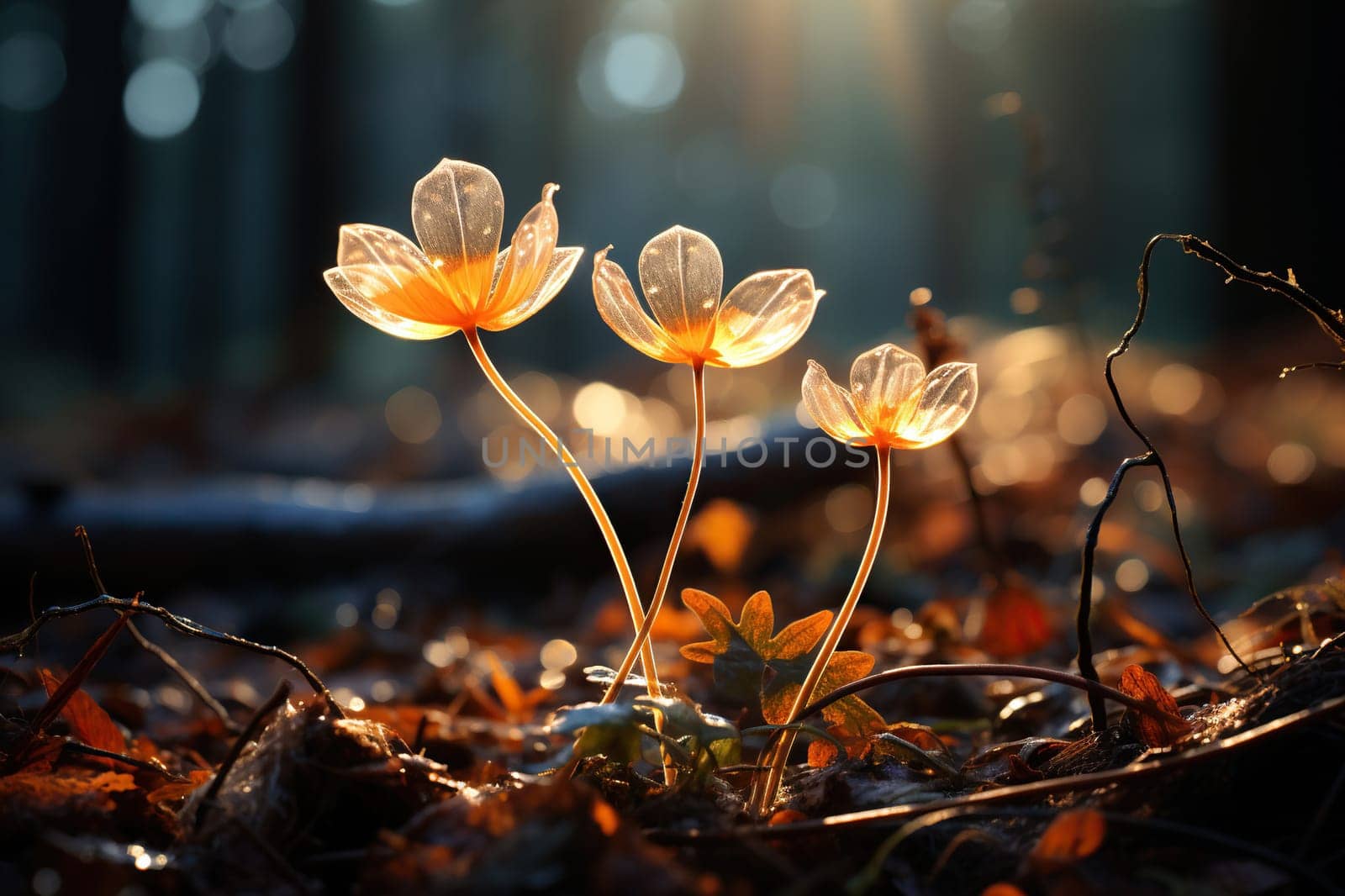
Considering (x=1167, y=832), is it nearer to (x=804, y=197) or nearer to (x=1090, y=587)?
(x=1090, y=587)

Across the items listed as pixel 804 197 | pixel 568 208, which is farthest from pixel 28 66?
pixel 804 197

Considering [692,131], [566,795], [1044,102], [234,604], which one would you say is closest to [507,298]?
[566,795]

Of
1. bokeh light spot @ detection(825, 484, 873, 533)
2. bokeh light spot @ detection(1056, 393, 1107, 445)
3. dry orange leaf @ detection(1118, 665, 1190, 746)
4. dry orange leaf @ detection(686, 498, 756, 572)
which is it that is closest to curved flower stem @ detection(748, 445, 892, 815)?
dry orange leaf @ detection(1118, 665, 1190, 746)

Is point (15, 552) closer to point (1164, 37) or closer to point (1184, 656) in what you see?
point (1184, 656)

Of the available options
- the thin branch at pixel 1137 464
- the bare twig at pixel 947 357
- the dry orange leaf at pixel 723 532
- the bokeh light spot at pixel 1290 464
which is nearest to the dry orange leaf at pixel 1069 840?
the thin branch at pixel 1137 464

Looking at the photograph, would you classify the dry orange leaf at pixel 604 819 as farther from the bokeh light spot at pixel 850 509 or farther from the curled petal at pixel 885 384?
the bokeh light spot at pixel 850 509

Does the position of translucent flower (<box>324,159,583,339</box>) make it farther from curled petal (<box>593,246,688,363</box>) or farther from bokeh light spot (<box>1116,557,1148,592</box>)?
bokeh light spot (<box>1116,557,1148,592</box>)

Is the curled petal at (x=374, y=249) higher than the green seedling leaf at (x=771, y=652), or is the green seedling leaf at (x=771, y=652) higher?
the curled petal at (x=374, y=249)
